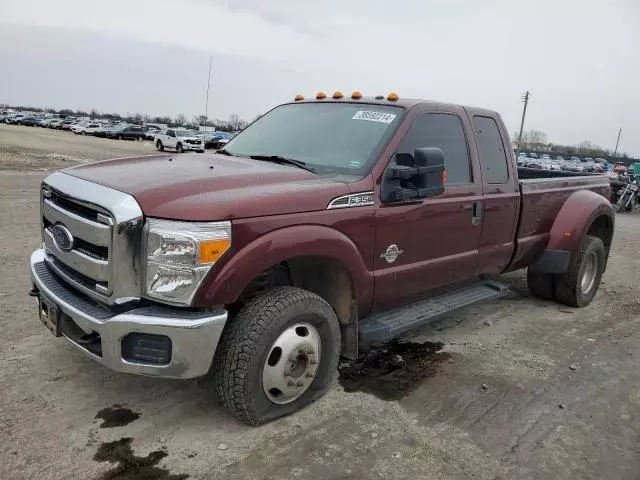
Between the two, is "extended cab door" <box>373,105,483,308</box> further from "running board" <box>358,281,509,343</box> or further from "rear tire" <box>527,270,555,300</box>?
"rear tire" <box>527,270,555,300</box>

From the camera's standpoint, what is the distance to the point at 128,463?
2830 millimetres

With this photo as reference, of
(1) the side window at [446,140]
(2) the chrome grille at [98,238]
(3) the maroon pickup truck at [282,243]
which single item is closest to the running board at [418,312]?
(3) the maroon pickup truck at [282,243]

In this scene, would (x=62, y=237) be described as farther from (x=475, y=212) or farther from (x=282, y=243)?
(x=475, y=212)

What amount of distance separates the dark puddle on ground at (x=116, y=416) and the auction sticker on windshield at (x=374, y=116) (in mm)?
2557

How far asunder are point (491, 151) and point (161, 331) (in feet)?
10.9

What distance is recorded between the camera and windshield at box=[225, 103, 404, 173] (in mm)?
3824

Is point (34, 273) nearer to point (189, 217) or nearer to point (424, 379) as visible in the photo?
point (189, 217)

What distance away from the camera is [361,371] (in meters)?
4.11

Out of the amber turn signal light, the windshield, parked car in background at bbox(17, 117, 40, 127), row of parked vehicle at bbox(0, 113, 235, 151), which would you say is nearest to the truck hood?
the amber turn signal light

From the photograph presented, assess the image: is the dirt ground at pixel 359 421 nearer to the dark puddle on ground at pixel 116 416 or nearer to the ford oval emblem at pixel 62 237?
the dark puddle on ground at pixel 116 416

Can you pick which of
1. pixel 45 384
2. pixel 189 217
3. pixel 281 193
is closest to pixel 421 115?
pixel 281 193

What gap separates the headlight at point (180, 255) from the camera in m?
2.78

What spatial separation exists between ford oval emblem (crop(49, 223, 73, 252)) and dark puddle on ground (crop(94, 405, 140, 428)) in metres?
1.00

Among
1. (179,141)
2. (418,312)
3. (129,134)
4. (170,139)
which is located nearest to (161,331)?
(418,312)
